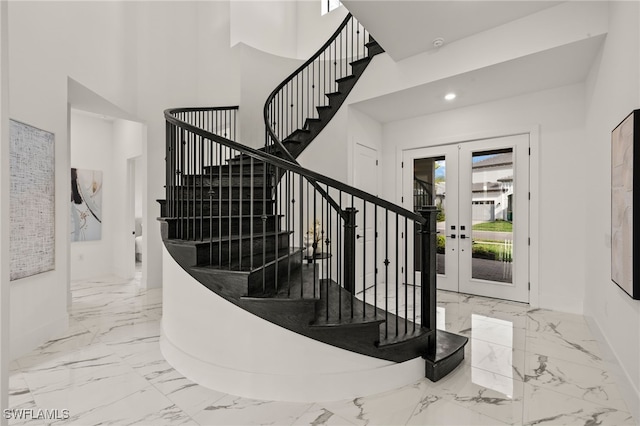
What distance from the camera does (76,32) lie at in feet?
10.2

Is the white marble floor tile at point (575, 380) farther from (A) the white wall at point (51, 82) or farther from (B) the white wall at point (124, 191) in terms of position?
(B) the white wall at point (124, 191)

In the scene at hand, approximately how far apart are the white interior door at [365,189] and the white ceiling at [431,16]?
1.57 m

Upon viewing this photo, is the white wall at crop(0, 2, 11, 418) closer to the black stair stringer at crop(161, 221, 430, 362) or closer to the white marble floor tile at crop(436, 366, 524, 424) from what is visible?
the black stair stringer at crop(161, 221, 430, 362)

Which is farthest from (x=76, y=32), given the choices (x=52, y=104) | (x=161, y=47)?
(x=161, y=47)

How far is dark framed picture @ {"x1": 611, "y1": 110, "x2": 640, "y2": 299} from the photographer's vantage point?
5.91ft

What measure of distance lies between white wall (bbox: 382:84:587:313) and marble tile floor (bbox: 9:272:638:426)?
80cm

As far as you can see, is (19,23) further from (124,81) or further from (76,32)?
(124,81)

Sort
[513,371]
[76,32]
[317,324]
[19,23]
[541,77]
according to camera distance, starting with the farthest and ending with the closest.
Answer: [541,77] → [76,32] → [19,23] → [513,371] → [317,324]

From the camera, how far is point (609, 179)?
2.45m

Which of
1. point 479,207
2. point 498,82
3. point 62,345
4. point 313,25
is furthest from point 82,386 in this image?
point 313,25

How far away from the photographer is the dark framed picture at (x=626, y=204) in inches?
71.0

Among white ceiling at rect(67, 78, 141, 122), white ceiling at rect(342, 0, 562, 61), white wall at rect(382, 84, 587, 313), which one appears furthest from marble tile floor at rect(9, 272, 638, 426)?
white ceiling at rect(342, 0, 562, 61)

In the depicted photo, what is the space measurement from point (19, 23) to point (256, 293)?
117 inches

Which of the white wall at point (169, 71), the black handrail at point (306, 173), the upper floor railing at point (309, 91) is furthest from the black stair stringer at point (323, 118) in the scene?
the black handrail at point (306, 173)
